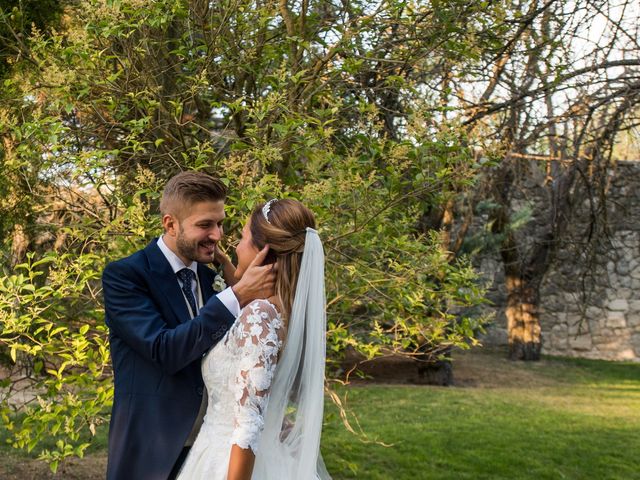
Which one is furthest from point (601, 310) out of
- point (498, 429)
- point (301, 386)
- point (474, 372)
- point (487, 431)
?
point (301, 386)

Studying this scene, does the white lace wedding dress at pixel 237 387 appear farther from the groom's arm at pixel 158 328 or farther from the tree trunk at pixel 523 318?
the tree trunk at pixel 523 318

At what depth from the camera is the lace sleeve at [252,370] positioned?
94.9 inches

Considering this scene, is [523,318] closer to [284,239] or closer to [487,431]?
[487,431]

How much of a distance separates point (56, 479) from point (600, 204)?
231 inches

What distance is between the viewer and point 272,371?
2.48 metres

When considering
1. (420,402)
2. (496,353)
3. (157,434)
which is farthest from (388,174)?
(496,353)

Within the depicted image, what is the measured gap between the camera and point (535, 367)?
46.8ft

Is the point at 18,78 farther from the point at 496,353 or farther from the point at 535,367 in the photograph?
the point at 496,353

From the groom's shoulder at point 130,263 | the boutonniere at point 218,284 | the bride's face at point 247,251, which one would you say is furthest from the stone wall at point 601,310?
the groom's shoulder at point 130,263

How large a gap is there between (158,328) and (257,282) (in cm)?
36

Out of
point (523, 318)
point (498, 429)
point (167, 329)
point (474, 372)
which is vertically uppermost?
point (167, 329)

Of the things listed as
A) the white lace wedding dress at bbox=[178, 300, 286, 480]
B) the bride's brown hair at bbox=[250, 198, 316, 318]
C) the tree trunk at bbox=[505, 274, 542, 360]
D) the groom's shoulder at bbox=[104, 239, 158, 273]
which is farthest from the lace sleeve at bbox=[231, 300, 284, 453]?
the tree trunk at bbox=[505, 274, 542, 360]

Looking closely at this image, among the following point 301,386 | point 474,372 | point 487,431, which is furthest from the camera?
point 474,372

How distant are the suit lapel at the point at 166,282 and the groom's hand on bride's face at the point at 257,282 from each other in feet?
0.88
